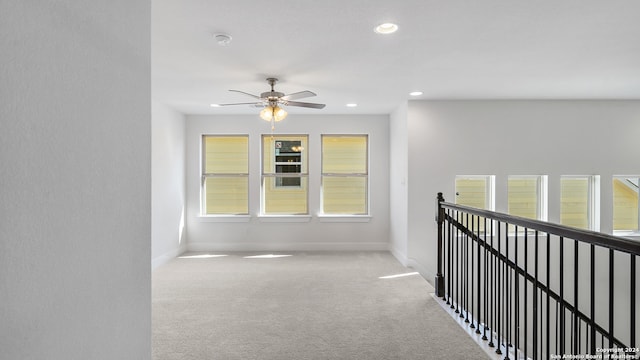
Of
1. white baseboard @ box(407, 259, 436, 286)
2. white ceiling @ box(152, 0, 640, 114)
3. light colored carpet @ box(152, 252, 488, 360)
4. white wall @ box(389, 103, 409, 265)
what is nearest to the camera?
white ceiling @ box(152, 0, 640, 114)

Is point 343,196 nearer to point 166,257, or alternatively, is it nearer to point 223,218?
point 223,218

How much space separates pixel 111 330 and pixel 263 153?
5293mm

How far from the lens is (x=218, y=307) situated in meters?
3.50

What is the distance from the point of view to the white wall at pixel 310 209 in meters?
6.36

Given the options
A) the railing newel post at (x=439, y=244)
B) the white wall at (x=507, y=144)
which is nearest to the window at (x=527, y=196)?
the white wall at (x=507, y=144)

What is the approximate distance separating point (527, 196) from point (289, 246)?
13.2 feet

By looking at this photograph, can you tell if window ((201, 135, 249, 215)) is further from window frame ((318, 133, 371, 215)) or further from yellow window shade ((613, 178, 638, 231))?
yellow window shade ((613, 178, 638, 231))

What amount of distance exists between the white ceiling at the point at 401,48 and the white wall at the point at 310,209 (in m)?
1.39

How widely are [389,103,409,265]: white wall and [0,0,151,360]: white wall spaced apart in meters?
4.36

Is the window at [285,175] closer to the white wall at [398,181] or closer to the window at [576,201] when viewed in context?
the white wall at [398,181]

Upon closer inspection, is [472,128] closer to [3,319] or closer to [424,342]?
[424,342]

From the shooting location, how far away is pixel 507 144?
5.34 metres

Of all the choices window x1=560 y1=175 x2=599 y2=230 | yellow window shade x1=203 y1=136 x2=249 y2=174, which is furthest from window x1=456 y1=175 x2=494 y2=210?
yellow window shade x1=203 y1=136 x2=249 y2=174

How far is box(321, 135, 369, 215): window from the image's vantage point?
6.50 meters
